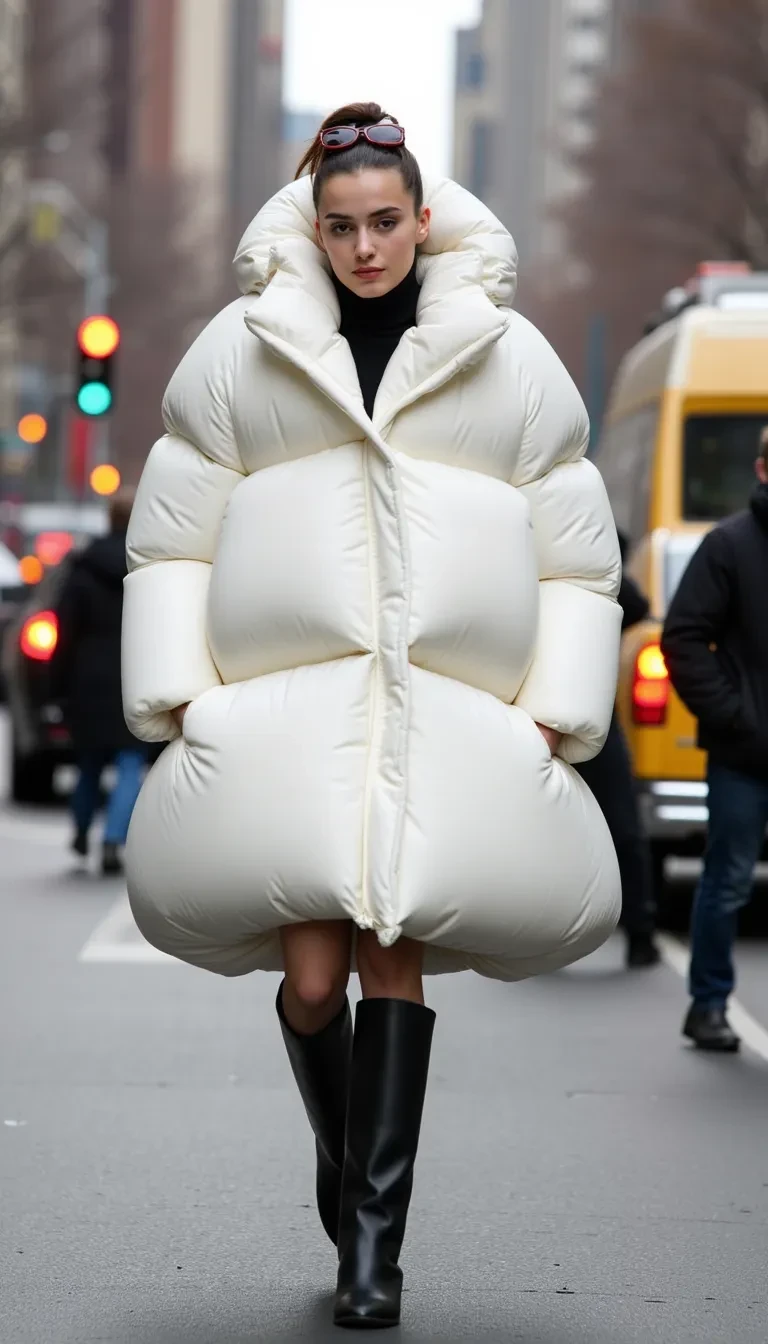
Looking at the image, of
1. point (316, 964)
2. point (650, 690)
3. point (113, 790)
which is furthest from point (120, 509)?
point (316, 964)

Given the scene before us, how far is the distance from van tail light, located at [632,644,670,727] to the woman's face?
Answer: 6480 mm

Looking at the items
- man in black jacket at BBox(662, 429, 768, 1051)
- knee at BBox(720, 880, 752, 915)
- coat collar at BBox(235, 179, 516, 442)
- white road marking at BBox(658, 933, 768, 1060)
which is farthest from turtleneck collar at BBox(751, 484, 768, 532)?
coat collar at BBox(235, 179, 516, 442)

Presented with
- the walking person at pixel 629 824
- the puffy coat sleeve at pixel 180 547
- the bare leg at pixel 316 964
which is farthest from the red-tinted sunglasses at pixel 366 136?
the walking person at pixel 629 824

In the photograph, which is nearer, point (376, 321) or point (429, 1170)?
point (376, 321)

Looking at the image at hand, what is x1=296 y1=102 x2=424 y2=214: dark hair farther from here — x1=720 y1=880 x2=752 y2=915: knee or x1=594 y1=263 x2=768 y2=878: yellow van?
x1=594 y1=263 x2=768 y2=878: yellow van

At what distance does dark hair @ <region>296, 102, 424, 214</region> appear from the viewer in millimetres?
4844

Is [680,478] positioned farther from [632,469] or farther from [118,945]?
[118,945]

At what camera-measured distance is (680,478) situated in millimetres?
12312

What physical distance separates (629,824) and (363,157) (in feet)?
18.7

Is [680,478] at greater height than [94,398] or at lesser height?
greater

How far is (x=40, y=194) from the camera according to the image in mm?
49562

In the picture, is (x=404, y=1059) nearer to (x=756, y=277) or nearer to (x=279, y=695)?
(x=279, y=695)

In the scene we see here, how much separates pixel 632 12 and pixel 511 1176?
42060 mm

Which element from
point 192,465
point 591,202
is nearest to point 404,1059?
point 192,465
